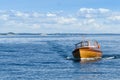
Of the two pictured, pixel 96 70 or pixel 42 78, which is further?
pixel 96 70

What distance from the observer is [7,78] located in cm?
5547

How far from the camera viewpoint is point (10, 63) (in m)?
76.1

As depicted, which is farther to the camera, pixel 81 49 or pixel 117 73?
pixel 81 49

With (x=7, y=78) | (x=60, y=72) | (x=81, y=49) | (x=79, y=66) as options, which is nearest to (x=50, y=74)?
(x=60, y=72)

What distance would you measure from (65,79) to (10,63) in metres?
22.4

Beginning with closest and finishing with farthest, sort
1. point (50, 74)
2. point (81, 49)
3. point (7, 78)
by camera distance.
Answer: point (7, 78), point (50, 74), point (81, 49)

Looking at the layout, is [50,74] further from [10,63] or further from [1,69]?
[10,63]

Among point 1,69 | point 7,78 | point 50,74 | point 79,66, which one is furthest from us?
point 79,66

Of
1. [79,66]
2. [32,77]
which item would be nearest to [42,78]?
[32,77]

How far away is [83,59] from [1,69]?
67.9ft

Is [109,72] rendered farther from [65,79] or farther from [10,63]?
[10,63]

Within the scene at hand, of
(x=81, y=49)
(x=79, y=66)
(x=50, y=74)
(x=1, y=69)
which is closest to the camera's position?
(x=50, y=74)

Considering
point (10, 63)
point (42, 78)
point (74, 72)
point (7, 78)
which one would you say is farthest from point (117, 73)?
point (10, 63)

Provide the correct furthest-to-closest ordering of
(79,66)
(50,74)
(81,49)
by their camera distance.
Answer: (81,49) < (79,66) < (50,74)
